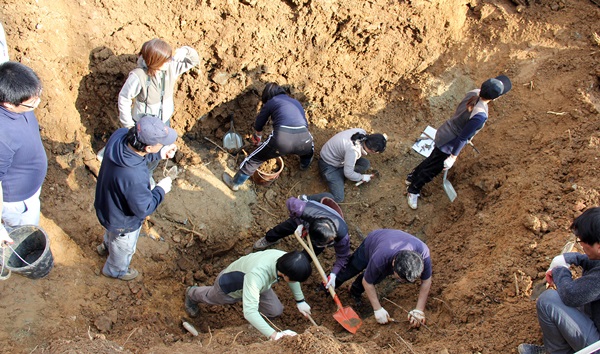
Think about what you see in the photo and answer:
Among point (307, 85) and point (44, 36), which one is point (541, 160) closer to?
point (307, 85)

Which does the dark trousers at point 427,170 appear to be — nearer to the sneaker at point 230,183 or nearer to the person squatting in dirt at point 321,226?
the person squatting in dirt at point 321,226

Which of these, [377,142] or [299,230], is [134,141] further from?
[377,142]

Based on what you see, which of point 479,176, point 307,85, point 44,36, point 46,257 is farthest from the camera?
point 307,85

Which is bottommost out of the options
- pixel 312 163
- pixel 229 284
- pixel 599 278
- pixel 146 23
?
pixel 312 163

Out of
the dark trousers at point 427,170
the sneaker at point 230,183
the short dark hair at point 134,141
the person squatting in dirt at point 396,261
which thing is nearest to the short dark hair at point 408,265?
the person squatting in dirt at point 396,261

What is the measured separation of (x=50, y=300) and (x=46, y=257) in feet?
1.48

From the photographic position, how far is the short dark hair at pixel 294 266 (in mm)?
3961

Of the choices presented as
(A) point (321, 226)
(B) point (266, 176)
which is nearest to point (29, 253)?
(A) point (321, 226)

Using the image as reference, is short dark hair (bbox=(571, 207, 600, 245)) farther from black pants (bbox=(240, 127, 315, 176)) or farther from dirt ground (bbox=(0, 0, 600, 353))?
black pants (bbox=(240, 127, 315, 176))

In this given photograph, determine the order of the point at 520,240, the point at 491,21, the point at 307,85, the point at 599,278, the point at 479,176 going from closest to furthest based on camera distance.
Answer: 1. the point at 599,278
2. the point at 520,240
3. the point at 479,176
4. the point at 307,85
5. the point at 491,21

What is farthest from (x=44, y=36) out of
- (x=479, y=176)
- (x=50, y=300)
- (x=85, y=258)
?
(x=479, y=176)

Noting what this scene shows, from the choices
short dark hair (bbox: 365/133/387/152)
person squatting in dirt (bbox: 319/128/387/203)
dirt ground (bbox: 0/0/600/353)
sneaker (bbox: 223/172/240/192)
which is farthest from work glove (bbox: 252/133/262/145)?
short dark hair (bbox: 365/133/387/152)

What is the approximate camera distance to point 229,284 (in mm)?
4344

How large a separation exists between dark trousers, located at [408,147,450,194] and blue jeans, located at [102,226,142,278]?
368cm
